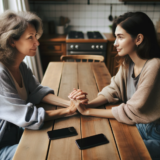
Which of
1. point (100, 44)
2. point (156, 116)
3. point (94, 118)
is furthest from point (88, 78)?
point (100, 44)

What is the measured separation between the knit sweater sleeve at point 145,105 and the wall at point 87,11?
255 centimetres

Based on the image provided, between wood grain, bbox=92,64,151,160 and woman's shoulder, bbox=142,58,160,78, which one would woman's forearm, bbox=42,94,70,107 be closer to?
wood grain, bbox=92,64,151,160

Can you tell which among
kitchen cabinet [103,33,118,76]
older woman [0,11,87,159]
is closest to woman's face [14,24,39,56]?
older woman [0,11,87,159]

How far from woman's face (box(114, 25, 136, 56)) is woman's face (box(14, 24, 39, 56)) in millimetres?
546

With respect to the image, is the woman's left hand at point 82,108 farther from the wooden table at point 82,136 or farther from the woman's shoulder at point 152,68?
the woman's shoulder at point 152,68

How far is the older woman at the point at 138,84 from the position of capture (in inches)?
Result: 37.4

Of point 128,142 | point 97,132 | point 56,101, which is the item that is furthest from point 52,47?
point 128,142

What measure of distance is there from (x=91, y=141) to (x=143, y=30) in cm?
Answer: 72

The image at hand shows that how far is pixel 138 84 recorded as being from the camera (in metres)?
1.08

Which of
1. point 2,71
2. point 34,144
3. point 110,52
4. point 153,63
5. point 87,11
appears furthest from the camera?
point 87,11

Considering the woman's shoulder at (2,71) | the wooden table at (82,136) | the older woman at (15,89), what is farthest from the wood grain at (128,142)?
the woman's shoulder at (2,71)

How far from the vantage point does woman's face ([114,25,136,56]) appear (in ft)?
3.54

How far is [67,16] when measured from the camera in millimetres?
3258

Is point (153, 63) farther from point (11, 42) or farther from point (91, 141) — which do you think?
point (11, 42)
